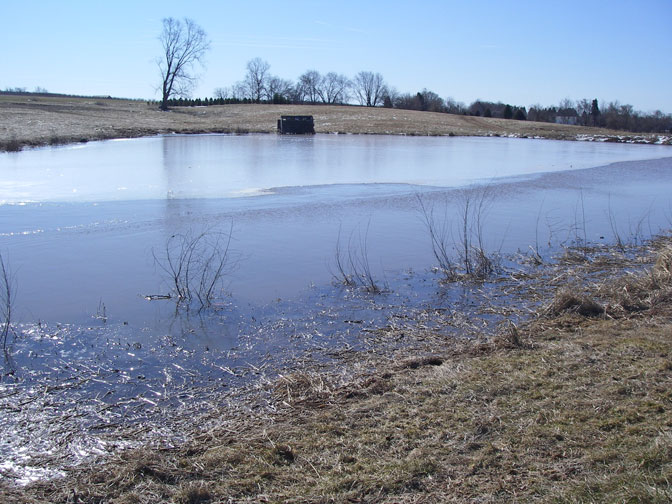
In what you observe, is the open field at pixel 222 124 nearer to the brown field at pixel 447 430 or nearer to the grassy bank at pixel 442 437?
the brown field at pixel 447 430

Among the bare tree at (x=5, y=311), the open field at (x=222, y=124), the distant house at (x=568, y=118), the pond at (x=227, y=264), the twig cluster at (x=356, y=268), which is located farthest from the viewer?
the distant house at (x=568, y=118)

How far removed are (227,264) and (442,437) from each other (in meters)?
5.09

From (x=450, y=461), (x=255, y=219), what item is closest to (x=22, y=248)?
(x=255, y=219)

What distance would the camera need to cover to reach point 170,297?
264 inches

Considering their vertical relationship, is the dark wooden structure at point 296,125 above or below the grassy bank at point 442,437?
above

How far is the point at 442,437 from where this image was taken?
3.49 m

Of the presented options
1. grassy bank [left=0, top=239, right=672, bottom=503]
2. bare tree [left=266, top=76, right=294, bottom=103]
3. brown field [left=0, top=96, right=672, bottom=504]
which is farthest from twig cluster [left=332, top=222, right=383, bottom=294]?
bare tree [left=266, top=76, right=294, bottom=103]

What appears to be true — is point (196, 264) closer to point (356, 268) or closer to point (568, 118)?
point (356, 268)

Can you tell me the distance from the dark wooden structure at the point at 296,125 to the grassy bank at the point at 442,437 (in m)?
37.1

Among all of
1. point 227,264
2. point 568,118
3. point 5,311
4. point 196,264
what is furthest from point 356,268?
point 568,118

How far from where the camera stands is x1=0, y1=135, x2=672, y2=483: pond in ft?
14.8

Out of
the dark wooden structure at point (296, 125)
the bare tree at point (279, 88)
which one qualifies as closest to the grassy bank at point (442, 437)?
the dark wooden structure at point (296, 125)

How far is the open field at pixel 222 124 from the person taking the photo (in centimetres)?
3191

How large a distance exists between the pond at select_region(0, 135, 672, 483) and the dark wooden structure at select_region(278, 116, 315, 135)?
879 inches
